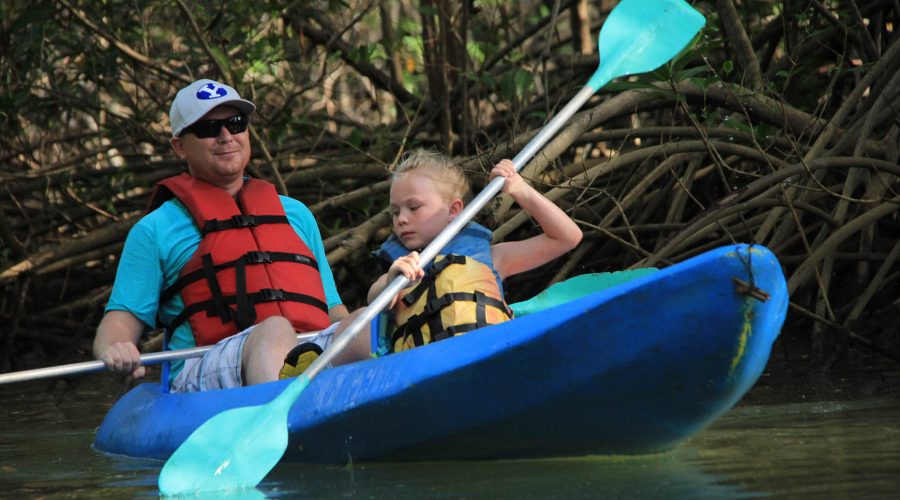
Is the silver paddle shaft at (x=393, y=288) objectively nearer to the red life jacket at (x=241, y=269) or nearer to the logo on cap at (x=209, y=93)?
the red life jacket at (x=241, y=269)

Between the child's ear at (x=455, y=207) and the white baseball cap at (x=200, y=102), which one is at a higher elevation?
the white baseball cap at (x=200, y=102)

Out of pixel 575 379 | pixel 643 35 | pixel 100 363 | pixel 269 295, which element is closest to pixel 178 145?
pixel 269 295

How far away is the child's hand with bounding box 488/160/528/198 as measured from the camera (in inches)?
120

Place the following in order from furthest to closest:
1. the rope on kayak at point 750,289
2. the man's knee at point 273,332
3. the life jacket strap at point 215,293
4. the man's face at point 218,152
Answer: the man's face at point 218,152 < the life jacket strap at point 215,293 < the man's knee at point 273,332 < the rope on kayak at point 750,289

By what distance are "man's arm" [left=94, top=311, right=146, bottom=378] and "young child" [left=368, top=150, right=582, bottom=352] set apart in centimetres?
68

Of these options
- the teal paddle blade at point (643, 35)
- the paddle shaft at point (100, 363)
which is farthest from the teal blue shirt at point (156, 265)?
the teal paddle blade at point (643, 35)

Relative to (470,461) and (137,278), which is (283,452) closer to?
(470,461)

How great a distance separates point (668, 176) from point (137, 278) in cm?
235

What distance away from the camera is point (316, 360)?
9.51 feet

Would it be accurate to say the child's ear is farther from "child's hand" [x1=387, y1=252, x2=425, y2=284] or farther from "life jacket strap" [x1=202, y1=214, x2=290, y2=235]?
"life jacket strap" [x1=202, y1=214, x2=290, y2=235]

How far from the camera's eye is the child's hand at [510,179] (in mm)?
3053

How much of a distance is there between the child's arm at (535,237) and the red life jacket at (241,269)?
610 millimetres

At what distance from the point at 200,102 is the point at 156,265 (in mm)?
438

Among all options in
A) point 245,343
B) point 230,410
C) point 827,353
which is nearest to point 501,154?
point 827,353
